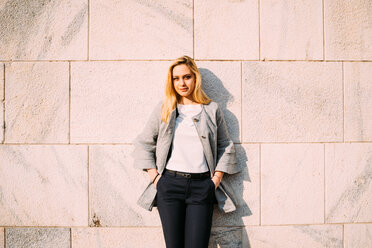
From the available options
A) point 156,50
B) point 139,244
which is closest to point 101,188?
point 139,244

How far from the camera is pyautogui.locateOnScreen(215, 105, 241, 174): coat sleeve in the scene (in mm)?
2893

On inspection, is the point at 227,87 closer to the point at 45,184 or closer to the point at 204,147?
the point at 204,147

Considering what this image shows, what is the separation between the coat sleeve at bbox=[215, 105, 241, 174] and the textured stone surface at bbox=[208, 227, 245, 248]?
0.80 metres

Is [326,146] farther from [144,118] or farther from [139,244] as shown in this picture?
[139,244]

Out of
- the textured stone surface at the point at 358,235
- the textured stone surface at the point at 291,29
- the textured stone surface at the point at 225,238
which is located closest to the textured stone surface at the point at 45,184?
the textured stone surface at the point at 225,238

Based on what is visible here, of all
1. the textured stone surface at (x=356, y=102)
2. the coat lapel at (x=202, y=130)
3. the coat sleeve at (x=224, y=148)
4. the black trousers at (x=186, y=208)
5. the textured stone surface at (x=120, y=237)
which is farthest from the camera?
the textured stone surface at (x=356, y=102)

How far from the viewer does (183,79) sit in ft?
9.43

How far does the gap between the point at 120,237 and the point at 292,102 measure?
107 inches

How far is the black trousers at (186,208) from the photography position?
2.66m

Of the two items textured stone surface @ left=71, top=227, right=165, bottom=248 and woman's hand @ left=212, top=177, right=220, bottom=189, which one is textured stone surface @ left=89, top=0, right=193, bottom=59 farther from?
textured stone surface @ left=71, top=227, right=165, bottom=248

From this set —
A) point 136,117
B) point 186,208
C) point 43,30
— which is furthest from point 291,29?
point 43,30

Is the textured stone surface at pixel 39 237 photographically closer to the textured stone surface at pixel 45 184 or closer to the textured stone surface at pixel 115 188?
the textured stone surface at pixel 45 184

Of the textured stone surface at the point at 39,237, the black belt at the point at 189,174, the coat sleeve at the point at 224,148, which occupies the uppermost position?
the coat sleeve at the point at 224,148

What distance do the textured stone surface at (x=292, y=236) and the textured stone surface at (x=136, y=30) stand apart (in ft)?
7.86
